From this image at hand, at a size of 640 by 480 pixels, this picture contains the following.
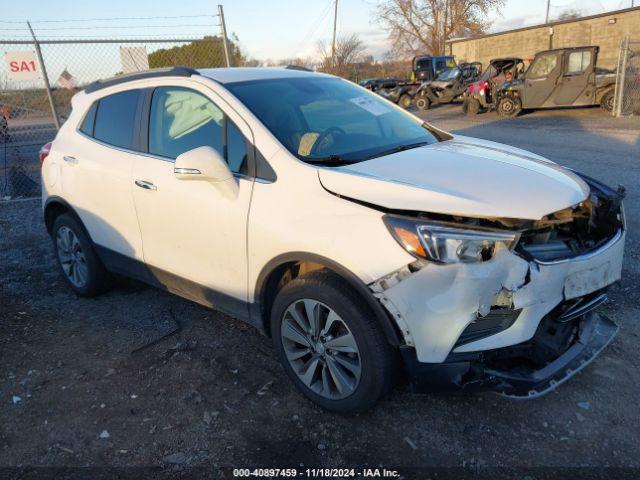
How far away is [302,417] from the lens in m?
2.81

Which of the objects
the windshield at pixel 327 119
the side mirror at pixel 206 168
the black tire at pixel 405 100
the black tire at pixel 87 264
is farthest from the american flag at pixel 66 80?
the black tire at pixel 405 100

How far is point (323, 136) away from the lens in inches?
124

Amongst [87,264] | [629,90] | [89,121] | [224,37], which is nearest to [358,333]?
[87,264]

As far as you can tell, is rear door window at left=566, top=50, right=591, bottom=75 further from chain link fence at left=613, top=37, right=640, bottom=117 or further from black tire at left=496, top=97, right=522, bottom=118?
black tire at left=496, top=97, right=522, bottom=118

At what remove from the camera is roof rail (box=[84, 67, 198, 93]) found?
11.3 ft

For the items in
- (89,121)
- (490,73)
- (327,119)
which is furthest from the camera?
(490,73)

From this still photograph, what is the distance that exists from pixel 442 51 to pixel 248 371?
46600 mm

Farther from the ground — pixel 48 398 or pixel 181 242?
pixel 181 242

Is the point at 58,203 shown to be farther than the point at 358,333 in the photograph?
Yes

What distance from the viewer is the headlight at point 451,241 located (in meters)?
2.27

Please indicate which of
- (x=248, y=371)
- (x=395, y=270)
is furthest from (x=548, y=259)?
(x=248, y=371)

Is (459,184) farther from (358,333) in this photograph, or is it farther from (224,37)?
(224,37)

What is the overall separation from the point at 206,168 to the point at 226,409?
4.55 ft

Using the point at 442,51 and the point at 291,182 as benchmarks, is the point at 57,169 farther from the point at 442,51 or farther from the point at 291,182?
the point at 442,51
